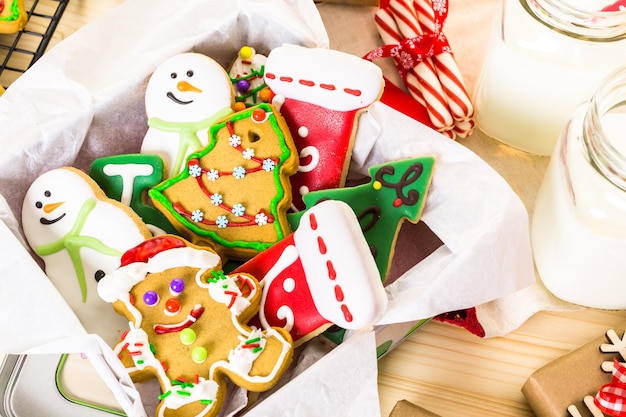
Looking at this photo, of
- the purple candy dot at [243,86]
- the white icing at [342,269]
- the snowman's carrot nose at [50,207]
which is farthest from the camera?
the purple candy dot at [243,86]

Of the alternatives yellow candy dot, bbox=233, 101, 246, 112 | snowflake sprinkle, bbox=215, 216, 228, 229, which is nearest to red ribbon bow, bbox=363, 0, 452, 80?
yellow candy dot, bbox=233, 101, 246, 112

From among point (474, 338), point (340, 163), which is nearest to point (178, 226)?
point (340, 163)

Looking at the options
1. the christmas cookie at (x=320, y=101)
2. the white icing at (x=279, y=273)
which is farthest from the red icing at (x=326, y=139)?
the white icing at (x=279, y=273)

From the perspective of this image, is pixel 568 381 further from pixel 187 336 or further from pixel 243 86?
pixel 243 86

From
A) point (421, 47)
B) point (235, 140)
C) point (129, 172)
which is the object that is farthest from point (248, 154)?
point (421, 47)

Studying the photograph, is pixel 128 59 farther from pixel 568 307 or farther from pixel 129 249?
pixel 568 307

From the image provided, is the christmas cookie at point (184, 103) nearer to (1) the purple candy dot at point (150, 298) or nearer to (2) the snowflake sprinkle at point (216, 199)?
(2) the snowflake sprinkle at point (216, 199)

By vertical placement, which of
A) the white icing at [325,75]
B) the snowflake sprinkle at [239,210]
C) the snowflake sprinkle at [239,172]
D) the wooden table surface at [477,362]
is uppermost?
the white icing at [325,75]
